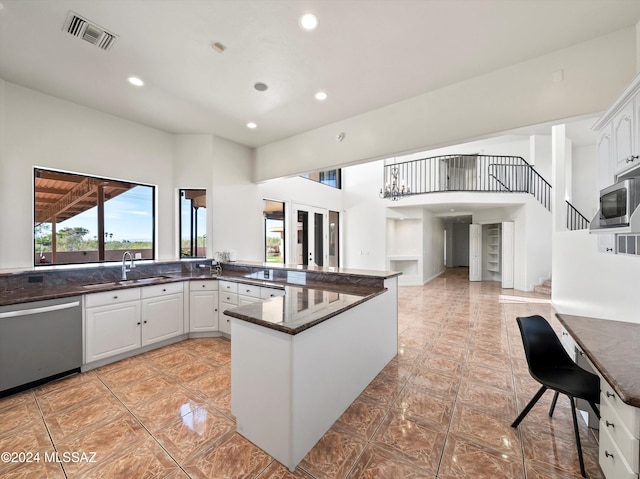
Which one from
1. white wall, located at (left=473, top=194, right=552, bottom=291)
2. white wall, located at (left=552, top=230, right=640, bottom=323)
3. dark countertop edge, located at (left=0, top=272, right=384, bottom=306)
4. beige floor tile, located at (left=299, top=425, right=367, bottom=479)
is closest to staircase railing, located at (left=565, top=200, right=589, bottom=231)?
white wall, located at (left=473, top=194, right=552, bottom=291)

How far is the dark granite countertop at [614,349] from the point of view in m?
1.22

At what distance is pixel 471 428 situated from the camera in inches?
83.0

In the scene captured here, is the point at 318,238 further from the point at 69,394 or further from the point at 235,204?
the point at 69,394

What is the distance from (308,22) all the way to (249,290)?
3142mm

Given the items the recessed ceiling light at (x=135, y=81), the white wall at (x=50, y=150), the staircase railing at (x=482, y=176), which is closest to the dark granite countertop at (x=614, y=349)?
the recessed ceiling light at (x=135, y=81)

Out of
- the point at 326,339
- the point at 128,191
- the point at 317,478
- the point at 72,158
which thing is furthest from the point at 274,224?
the point at 317,478

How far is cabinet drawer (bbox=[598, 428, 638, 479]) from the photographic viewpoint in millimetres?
1254

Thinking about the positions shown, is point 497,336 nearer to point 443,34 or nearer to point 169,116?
point 443,34

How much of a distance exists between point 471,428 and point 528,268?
7493 mm

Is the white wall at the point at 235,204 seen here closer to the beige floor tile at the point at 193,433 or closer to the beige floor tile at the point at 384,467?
the beige floor tile at the point at 193,433

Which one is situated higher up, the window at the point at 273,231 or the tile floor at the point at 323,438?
the window at the point at 273,231

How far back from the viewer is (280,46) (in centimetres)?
253

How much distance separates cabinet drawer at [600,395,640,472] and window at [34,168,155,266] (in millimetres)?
5371

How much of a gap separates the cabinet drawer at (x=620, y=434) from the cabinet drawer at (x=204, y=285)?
4.19 m
